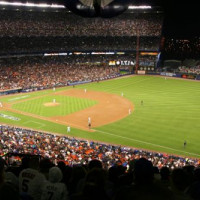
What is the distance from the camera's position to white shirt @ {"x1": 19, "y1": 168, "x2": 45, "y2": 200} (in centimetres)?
507

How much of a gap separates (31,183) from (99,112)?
104ft

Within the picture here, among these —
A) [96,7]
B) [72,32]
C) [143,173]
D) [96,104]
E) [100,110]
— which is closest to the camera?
[143,173]

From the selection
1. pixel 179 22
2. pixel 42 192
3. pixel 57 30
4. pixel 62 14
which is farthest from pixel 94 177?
pixel 179 22

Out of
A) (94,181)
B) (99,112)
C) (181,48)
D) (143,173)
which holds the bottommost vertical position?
(99,112)

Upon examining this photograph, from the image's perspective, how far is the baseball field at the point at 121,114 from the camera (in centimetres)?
2733

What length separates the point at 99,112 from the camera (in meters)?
36.9

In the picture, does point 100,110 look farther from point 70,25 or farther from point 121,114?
point 70,25

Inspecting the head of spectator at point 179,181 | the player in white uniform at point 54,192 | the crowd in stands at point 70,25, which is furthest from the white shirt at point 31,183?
the crowd in stands at point 70,25

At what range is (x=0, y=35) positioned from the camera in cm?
5506

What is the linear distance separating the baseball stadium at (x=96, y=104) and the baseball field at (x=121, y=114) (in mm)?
135

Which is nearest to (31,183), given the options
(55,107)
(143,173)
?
(143,173)

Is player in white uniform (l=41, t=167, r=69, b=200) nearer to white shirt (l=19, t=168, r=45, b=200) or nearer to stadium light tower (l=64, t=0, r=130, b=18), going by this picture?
white shirt (l=19, t=168, r=45, b=200)

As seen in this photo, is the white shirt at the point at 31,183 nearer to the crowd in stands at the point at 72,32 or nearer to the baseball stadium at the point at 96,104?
the baseball stadium at the point at 96,104

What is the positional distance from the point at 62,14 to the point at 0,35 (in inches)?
824
